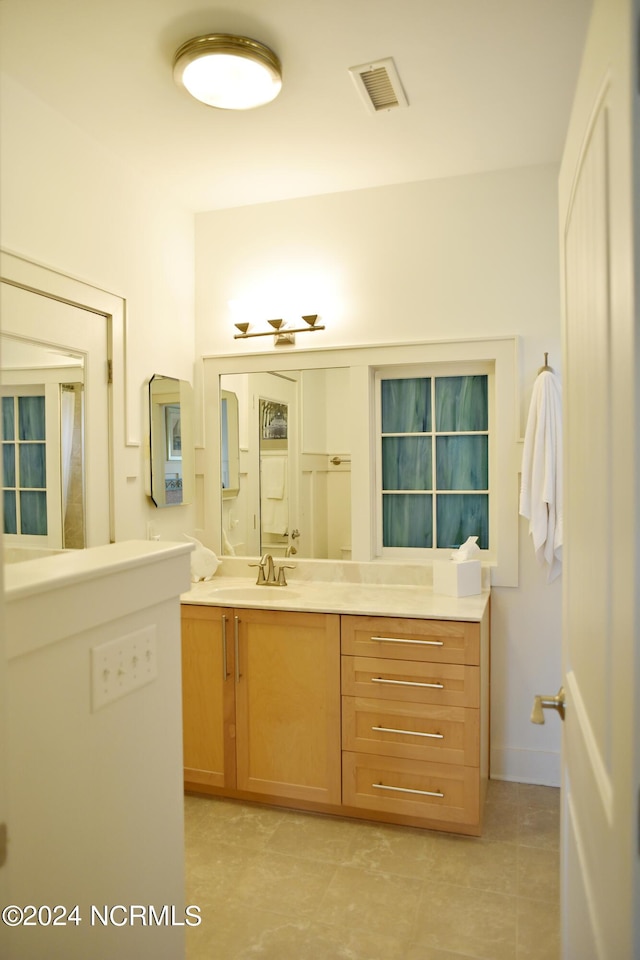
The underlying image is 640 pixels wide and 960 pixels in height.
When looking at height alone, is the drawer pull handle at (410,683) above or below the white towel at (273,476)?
below

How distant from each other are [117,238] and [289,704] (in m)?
2.10

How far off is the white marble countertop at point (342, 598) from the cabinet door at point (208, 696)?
111mm

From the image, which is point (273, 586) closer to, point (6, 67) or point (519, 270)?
point (519, 270)

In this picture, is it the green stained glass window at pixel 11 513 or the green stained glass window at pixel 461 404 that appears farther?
the green stained glass window at pixel 461 404

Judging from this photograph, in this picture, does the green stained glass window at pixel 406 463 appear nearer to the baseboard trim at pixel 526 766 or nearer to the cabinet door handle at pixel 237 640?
the cabinet door handle at pixel 237 640

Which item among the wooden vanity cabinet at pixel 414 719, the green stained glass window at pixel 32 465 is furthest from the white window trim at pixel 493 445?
the green stained glass window at pixel 32 465

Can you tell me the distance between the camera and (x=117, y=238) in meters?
2.78

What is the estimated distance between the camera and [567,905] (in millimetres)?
1258

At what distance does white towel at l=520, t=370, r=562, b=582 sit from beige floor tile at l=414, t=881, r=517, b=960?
4.38 ft

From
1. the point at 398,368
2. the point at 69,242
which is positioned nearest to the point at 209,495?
the point at 398,368

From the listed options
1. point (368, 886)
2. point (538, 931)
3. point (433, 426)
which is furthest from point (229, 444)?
point (538, 931)

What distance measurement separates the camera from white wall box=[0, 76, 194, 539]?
88.0 inches

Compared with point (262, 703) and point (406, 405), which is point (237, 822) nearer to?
point (262, 703)

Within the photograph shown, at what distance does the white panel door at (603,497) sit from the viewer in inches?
25.0
